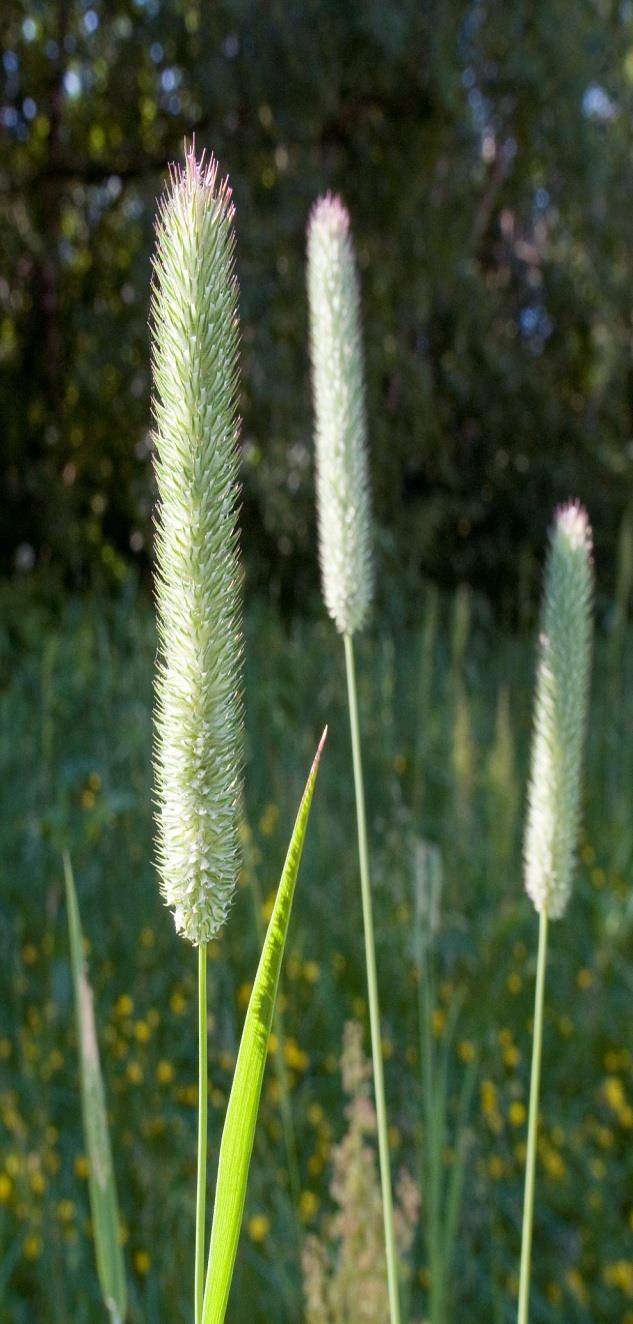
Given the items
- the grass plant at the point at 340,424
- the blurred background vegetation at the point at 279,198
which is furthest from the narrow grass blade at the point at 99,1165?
the blurred background vegetation at the point at 279,198

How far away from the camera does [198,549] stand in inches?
19.8

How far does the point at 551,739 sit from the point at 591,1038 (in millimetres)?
1712

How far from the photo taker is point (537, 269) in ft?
22.5

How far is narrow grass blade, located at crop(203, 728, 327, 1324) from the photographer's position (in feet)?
1.68

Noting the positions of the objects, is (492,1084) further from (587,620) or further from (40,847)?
(587,620)

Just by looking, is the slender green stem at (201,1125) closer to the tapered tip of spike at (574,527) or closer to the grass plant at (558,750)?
the grass plant at (558,750)

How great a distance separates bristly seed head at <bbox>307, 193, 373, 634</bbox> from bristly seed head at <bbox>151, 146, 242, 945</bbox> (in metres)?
0.30

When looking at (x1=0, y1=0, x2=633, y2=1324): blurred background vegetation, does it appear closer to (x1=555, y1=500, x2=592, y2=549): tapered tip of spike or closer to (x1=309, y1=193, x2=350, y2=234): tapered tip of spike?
(x1=555, y1=500, x2=592, y2=549): tapered tip of spike

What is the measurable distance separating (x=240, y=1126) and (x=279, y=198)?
16.8 feet

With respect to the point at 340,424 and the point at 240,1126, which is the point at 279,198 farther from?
the point at 240,1126

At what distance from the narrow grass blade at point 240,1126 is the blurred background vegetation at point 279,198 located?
463 cm

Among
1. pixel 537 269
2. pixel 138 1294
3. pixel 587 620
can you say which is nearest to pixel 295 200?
pixel 537 269

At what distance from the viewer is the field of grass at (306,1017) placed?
1.80 meters

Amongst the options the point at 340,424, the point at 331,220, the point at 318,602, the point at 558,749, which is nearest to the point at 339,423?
the point at 340,424
